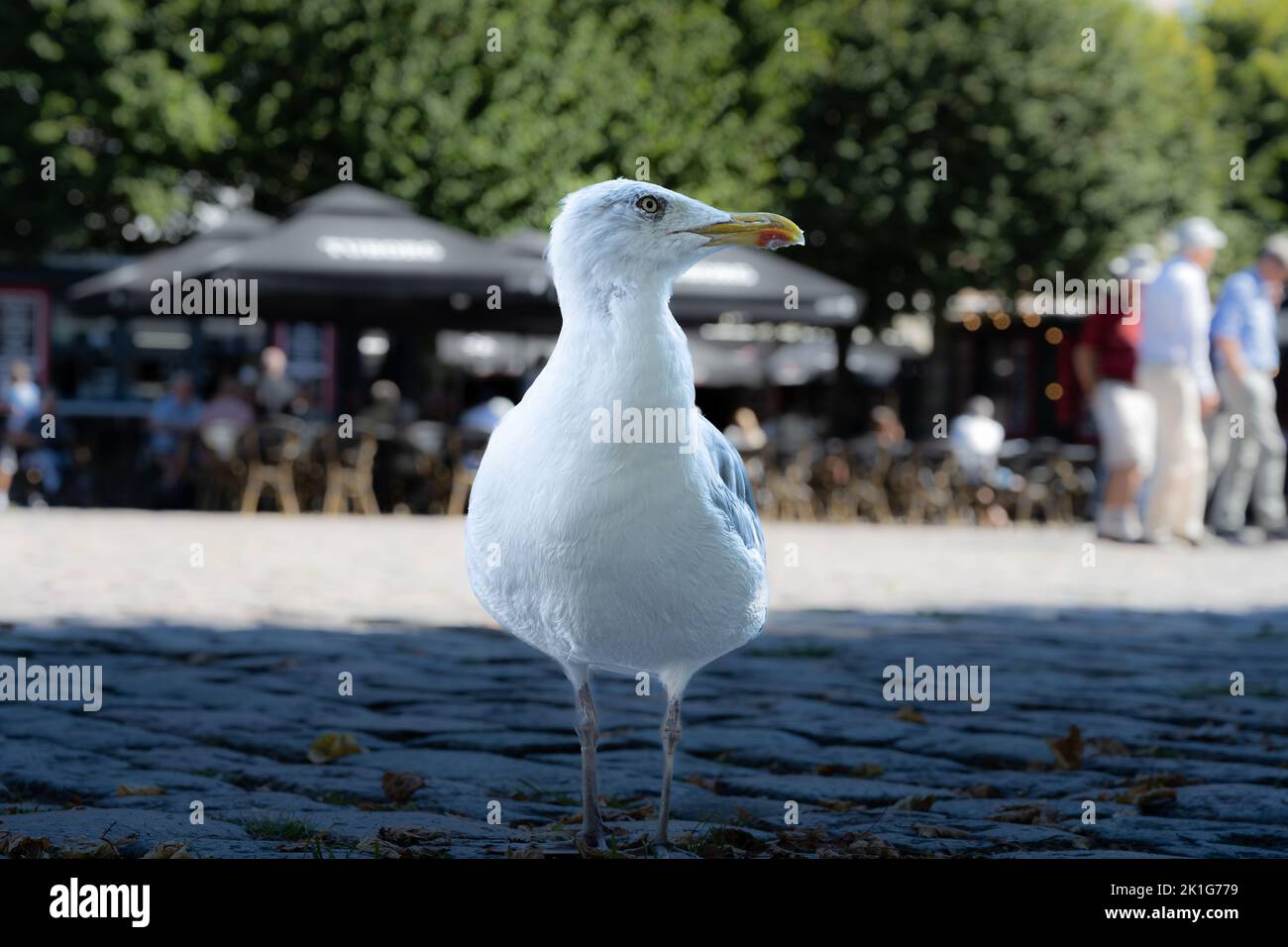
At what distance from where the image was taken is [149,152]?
2428 centimetres

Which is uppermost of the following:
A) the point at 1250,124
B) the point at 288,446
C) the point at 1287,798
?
the point at 1250,124

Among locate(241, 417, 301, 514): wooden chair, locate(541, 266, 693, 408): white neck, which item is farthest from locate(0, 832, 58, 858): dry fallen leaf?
locate(241, 417, 301, 514): wooden chair

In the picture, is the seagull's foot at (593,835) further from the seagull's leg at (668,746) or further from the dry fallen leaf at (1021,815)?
the dry fallen leaf at (1021,815)

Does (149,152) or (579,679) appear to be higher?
(149,152)

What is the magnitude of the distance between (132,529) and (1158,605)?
8.59 metres

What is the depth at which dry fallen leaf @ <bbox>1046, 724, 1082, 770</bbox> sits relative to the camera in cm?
507

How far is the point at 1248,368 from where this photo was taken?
13.1 metres

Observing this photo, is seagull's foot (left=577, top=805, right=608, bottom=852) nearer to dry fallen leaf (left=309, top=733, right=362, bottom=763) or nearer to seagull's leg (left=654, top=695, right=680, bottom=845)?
seagull's leg (left=654, top=695, right=680, bottom=845)

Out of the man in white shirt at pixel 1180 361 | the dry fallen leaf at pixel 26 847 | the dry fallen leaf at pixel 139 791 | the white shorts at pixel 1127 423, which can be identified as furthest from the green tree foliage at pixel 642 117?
the dry fallen leaf at pixel 26 847

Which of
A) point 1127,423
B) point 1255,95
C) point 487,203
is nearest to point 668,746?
point 1127,423
